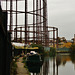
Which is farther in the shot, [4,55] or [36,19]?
[36,19]

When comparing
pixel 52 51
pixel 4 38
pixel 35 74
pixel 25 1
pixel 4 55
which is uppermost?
pixel 25 1

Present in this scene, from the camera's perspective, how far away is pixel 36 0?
43.4m

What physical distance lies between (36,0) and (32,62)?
69.2ft

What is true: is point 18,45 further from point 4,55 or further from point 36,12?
point 4,55

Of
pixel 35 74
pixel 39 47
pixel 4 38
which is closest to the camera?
pixel 4 38

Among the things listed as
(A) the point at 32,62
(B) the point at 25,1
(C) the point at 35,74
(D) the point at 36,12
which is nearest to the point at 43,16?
(D) the point at 36,12

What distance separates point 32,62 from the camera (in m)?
24.8

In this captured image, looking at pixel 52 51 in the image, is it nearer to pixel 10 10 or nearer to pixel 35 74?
pixel 10 10

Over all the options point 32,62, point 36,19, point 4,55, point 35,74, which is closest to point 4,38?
point 4,55

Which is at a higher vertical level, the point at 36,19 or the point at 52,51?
the point at 36,19

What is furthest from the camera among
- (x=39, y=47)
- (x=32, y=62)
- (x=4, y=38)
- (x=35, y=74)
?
(x=39, y=47)

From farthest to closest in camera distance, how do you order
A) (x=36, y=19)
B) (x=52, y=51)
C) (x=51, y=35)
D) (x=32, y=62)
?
(x=51, y=35), (x=52, y=51), (x=36, y=19), (x=32, y=62)

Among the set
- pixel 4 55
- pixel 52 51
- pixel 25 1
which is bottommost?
pixel 52 51

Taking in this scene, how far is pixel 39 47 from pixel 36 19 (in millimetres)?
6044
